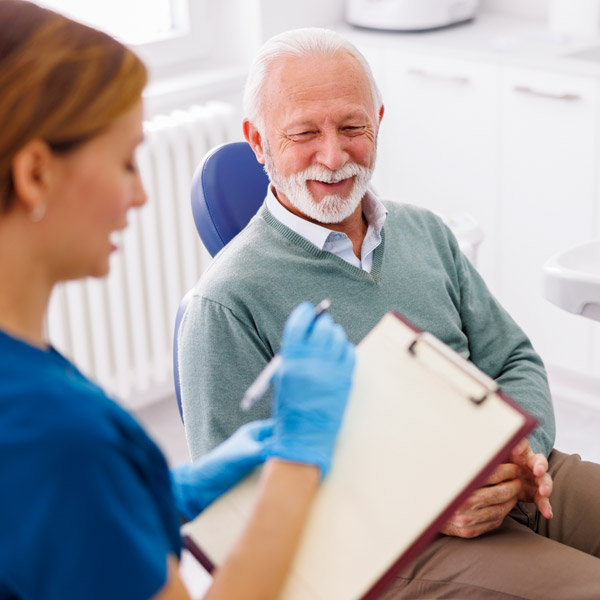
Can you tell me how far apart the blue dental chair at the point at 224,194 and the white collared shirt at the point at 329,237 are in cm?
10

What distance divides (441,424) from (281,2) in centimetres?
240

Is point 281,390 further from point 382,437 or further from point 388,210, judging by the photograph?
point 388,210

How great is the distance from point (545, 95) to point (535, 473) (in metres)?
1.54

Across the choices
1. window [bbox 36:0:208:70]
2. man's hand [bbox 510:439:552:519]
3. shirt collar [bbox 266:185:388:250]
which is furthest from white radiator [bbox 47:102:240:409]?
man's hand [bbox 510:439:552:519]

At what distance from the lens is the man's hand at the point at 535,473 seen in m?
1.49

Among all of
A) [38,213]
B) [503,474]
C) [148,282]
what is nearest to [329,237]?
[503,474]

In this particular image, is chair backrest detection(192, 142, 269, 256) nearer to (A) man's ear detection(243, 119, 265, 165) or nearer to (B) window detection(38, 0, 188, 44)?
(A) man's ear detection(243, 119, 265, 165)

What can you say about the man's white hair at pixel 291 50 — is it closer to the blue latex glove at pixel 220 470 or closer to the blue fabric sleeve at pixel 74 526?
the blue latex glove at pixel 220 470

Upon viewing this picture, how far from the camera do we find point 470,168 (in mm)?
3023

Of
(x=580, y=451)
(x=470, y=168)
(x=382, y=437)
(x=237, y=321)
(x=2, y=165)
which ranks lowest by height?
(x=580, y=451)

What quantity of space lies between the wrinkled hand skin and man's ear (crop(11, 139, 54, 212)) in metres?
0.86

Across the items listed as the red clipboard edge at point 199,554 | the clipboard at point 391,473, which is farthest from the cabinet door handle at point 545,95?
the red clipboard edge at point 199,554

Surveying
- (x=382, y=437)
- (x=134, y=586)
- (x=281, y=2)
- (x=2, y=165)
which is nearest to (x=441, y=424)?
(x=382, y=437)

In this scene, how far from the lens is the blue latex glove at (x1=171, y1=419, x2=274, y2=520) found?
3.56 ft
